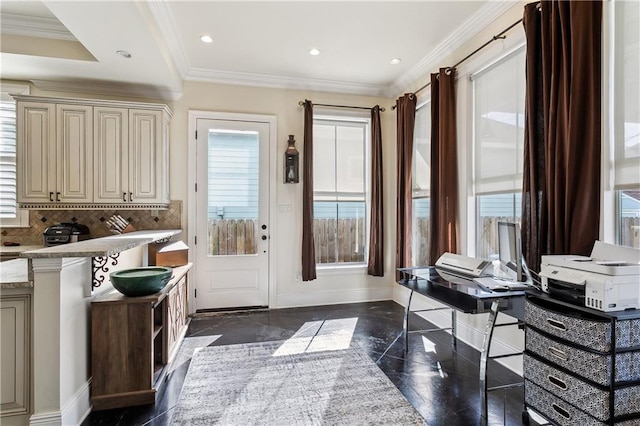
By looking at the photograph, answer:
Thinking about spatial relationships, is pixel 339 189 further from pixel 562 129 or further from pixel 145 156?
pixel 562 129

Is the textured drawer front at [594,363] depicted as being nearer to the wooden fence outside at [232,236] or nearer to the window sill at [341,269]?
the window sill at [341,269]

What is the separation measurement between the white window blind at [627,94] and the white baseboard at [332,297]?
3177 millimetres

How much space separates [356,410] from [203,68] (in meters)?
3.92

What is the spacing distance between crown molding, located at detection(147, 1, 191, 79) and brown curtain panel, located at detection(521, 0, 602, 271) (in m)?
2.84

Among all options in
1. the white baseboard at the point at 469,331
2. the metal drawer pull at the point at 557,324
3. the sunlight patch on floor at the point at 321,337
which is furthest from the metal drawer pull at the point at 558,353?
the sunlight patch on floor at the point at 321,337

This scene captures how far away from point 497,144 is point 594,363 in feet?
6.31

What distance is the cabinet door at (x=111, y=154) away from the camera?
11.8 feet

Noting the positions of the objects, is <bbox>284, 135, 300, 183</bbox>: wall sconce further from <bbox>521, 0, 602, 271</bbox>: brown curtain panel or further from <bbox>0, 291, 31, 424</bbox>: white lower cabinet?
<bbox>0, 291, 31, 424</bbox>: white lower cabinet

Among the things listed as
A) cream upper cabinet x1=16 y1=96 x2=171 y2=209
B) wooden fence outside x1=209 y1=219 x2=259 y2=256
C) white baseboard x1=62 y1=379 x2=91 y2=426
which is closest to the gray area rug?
white baseboard x1=62 y1=379 x2=91 y2=426

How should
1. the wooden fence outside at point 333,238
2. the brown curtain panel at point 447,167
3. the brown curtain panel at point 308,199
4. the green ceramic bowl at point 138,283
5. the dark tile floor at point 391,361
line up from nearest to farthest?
the dark tile floor at point 391,361
the green ceramic bowl at point 138,283
the wooden fence outside at point 333,238
the brown curtain panel at point 447,167
the brown curtain panel at point 308,199

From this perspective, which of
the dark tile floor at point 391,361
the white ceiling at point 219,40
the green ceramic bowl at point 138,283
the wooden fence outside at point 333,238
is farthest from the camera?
the wooden fence outside at point 333,238

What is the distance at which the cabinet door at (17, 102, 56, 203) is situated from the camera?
3.43 meters

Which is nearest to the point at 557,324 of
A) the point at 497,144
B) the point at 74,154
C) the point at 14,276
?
the point at 497,144

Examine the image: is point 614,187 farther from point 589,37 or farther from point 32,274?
point 32,274
